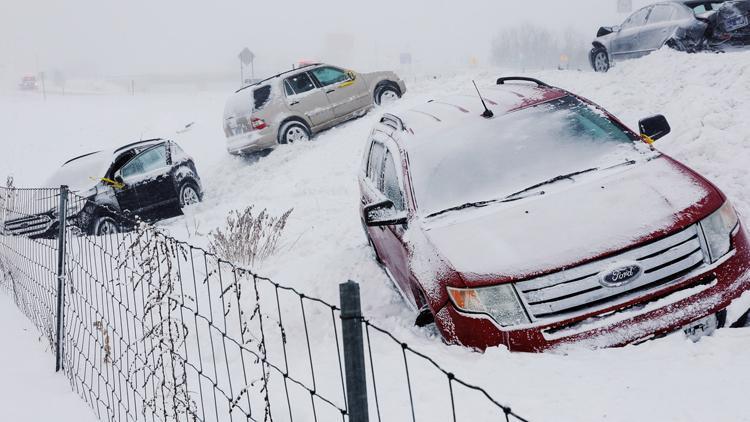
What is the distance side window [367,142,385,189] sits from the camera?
583 cm

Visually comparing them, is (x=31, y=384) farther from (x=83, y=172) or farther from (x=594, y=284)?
(x=83, y=172)

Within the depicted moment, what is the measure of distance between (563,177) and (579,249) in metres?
0.96

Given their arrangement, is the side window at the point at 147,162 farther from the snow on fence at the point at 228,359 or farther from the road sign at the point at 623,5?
the road sign at the point at 623,5

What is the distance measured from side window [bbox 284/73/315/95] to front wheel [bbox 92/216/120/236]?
222 inches

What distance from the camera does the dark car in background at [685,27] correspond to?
11.5m

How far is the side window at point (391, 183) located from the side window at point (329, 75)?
33.6 feet

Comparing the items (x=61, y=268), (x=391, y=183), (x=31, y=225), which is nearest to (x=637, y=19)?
(x=391, y=183)

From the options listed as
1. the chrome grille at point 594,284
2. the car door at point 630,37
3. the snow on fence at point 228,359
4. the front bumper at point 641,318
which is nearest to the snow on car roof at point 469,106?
the snow on fence at point 228,359

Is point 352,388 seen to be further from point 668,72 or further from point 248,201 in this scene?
point 248,201

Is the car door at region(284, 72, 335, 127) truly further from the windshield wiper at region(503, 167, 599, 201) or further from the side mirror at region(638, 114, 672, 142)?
the windshield wiper at region(503, 167, 599, 201)

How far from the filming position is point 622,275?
11.6 feet

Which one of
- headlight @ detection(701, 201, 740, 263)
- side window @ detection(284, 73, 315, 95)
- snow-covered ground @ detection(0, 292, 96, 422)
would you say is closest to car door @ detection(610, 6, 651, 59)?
side window @ detection(284, 73, 315, 95)

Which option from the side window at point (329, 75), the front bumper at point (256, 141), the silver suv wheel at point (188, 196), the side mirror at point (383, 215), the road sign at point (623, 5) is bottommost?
the silver suv wheel at point (188, 196)

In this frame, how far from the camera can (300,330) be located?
5582 millimetres
